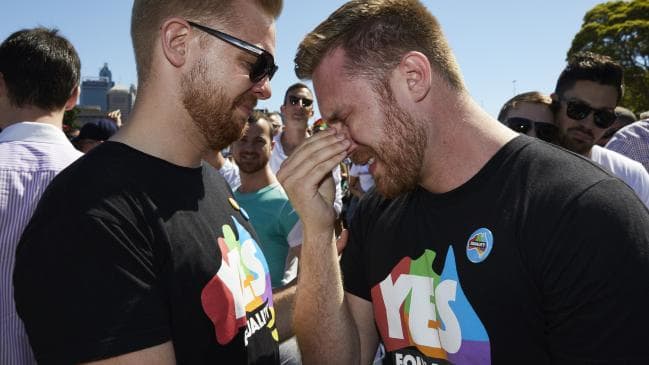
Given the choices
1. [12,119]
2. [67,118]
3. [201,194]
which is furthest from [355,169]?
[67,118]

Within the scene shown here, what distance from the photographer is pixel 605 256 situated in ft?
5.46

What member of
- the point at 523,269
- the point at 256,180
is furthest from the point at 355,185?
the point at 523,269

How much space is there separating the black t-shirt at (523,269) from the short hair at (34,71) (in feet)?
7.42

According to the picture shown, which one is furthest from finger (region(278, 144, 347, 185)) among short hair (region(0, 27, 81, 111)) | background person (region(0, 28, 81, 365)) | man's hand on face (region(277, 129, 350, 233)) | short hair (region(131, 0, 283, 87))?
short hair (region(0, 27, 81, 111))

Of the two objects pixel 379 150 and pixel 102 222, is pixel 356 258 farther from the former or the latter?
pixel 102 222

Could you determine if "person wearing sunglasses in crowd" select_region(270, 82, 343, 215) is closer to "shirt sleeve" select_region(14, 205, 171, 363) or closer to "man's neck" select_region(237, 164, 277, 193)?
"man's neck" select_region(237, 164, 277, 193)

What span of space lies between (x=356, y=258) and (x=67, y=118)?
4870 cm

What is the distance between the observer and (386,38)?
230 cm

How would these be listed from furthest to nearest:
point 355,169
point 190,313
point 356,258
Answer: point 355,169 < point 356,258 < point 190,313

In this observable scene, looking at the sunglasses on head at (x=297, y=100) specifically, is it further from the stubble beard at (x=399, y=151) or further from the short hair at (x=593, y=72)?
the stubble beard at (x=399, y=151)

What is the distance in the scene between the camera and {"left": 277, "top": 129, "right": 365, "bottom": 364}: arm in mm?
2473

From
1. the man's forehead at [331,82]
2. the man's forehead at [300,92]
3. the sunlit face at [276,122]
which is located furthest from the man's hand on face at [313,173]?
the sunlit face at [276,122]

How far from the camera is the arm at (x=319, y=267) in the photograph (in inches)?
97.3

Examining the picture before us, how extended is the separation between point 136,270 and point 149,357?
0.26 m
